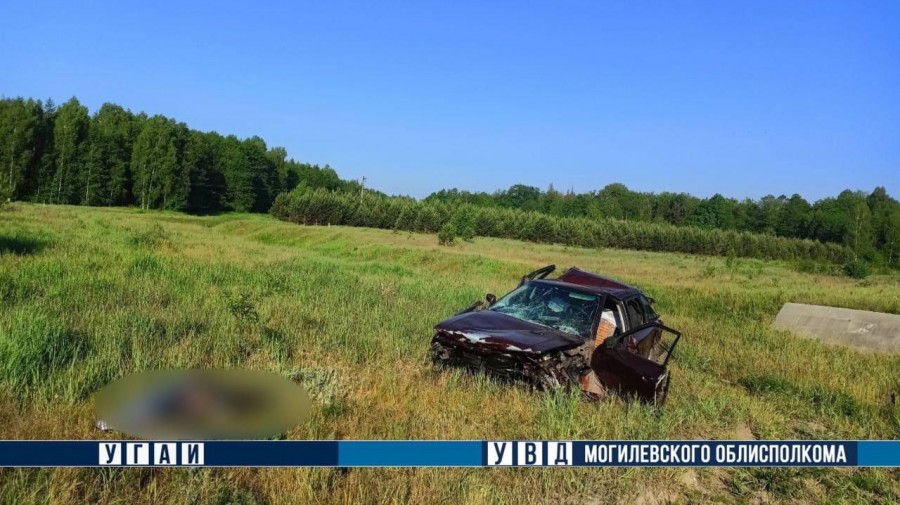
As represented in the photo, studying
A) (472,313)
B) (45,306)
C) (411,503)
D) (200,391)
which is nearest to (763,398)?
(472,313)

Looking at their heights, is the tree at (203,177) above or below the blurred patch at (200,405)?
above

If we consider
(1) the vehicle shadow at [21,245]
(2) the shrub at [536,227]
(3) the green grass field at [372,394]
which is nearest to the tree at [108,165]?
(2) the shrub at [536,227]

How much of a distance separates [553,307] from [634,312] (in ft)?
4.70

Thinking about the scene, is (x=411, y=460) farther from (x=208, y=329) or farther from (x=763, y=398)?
(x=763, y=398)

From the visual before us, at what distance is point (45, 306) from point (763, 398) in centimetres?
996

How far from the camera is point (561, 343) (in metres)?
5.96

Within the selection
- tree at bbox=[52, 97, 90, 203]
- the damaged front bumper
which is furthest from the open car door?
tree at bbox=[52, 97, 90, 203]

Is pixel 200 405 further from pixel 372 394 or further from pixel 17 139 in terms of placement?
pixel 17 139

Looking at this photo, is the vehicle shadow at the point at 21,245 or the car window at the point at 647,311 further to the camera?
the vehicle shadow at the point at 21,245

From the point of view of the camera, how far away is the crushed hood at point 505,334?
5.83 m

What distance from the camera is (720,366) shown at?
32.6 feet

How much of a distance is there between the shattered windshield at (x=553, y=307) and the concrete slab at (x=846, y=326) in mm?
8874

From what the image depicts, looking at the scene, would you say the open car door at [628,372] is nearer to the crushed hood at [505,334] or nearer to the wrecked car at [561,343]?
the wrecked car at [561,343]

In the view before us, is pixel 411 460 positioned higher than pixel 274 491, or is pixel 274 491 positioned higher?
pixel 411 460
